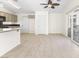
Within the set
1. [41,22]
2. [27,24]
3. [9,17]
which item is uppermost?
[9,17]

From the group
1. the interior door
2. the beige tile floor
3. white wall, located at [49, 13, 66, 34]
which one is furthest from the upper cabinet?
the beige tile floor

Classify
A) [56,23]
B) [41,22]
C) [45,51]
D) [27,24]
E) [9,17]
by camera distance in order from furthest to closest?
[27,24], [56,23], [41,22], [9,17], [45,51]

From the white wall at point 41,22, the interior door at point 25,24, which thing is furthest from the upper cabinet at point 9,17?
the white wall at point 41,22

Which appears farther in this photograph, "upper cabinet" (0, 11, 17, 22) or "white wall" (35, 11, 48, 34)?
"white wall" (35, 11, 48, 34)

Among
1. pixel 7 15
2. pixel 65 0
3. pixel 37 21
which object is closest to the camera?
pixel 65 0

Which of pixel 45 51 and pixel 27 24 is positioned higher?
pixel 27 24

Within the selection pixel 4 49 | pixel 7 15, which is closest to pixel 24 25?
pixel 7 15

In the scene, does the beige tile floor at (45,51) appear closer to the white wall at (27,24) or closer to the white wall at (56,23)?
the white wall at (56,23)

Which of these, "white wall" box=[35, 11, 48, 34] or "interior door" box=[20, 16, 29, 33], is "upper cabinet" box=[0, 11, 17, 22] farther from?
"white wall" box=[35, 11, 48, 34]

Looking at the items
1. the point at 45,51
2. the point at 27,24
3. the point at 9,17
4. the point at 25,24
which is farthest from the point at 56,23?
the point at 45,51

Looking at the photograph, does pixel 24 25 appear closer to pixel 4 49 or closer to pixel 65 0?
pixel 65 0

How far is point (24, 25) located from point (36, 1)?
5382mm

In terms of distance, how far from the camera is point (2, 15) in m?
12.3

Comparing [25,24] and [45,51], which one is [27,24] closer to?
[25,24]
